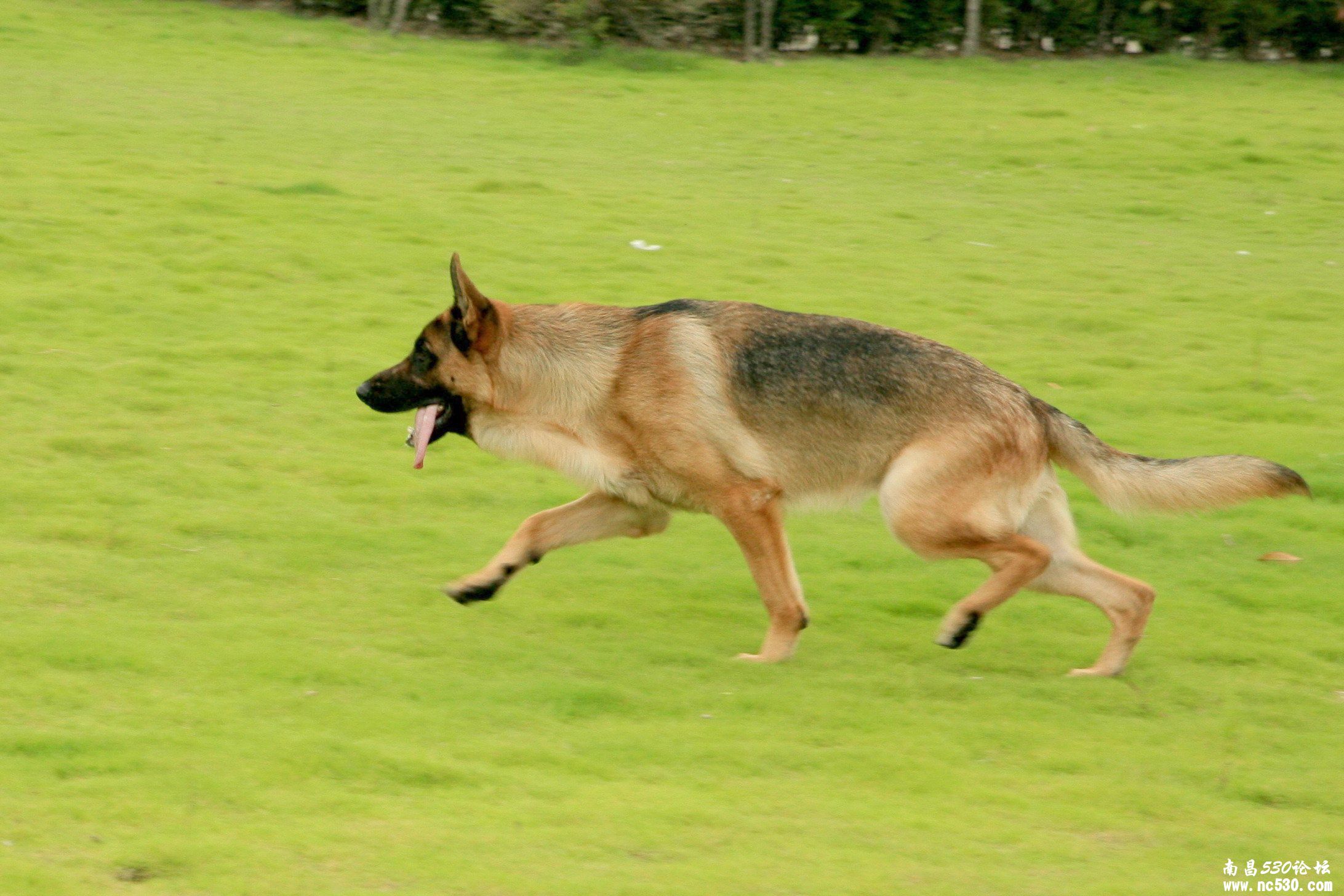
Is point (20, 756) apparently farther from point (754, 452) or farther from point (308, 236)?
point (308, 236)

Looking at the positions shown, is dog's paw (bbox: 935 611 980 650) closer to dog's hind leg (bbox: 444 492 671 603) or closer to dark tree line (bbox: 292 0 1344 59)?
dog's hind leg (bbox: 444 492 671 603)

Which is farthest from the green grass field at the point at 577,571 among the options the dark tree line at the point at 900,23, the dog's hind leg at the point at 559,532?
the dark tree line at the point at 900,23

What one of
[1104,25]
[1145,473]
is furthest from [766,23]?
[1145,473]

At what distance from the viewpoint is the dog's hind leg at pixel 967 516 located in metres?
6.77

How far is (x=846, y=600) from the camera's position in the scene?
7.75m

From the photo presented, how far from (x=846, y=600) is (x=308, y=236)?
24.7 feet

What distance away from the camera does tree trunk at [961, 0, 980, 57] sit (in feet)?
86.8

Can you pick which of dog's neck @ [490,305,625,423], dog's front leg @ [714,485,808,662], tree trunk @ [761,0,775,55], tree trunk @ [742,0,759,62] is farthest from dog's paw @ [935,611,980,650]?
tree trunk @ [761,0,775,55]

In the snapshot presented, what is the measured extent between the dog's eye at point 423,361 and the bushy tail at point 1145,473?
2.78m

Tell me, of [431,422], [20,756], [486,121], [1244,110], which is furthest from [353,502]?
[1244,110]

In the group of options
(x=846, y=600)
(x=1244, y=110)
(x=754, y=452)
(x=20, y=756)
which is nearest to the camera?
(x=20, y=756)

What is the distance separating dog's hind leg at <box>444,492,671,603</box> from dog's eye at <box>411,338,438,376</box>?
85 centimetres

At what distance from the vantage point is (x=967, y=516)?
6777 millimetres

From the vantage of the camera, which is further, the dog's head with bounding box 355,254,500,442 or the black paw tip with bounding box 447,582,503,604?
the dog's head with bounding box 355,254,500,442
